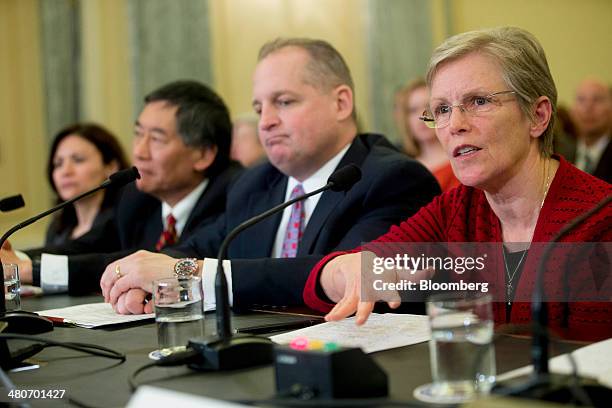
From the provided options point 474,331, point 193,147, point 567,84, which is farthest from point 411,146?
point 474,331

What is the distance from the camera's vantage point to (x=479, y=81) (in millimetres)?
1962

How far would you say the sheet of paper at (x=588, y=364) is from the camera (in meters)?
1.20

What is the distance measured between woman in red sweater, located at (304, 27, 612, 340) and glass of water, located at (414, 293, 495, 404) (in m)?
0.69

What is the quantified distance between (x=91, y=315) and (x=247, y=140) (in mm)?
3793

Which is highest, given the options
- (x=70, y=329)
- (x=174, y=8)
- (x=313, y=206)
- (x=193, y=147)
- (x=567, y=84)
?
(x=174, y=8)

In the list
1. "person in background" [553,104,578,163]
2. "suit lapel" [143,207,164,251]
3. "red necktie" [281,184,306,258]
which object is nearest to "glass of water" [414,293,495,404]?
"red necktie" [281,184,306,258]

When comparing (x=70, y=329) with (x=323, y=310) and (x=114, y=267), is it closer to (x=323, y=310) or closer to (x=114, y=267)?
(x=114, y=267)

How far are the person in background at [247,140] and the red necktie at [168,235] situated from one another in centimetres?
241

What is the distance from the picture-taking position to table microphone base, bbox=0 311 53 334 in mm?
1887

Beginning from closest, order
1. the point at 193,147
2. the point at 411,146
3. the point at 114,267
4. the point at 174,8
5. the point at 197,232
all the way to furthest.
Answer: the point at 114,267 < the point at 197,232 < the point at 193,147 < the point at 411,146 < the point at 174,8

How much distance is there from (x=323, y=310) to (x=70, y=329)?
587mm

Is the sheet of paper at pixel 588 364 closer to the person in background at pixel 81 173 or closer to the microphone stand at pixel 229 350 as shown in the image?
the microphone stand at pixel 229 350

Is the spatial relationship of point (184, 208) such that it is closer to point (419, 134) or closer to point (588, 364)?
point (419, 134)

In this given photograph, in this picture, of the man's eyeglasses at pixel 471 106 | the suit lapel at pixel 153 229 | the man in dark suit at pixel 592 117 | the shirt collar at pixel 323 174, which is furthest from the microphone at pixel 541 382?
the man in dark suit at pixel 592 117
